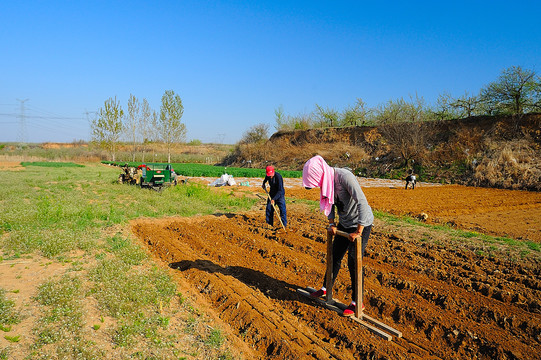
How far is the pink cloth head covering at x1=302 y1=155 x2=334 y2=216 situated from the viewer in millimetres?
3293

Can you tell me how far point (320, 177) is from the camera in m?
3.34

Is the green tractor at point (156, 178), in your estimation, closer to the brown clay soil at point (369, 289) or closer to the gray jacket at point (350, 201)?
the brown clay soil at point (369, 289)

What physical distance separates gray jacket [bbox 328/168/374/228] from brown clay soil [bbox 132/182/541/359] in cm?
117

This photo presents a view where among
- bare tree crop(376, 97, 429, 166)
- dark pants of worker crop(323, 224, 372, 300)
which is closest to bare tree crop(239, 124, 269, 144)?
bare tree crop(376, 97, 429, 166)

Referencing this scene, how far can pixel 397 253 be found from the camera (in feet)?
19.6

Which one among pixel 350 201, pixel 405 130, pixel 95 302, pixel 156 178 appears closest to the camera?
pixel 350 201

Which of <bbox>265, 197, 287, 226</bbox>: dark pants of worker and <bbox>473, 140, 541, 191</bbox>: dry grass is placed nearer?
<bbox>265, 197, 287, 226</bbox>: dark pants of worker

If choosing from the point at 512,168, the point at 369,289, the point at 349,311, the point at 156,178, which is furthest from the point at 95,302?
the point at 512,168

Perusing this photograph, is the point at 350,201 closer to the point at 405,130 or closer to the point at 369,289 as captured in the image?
the point at 369,289

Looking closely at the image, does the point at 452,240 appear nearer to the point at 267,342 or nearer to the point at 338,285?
the point at 338,285

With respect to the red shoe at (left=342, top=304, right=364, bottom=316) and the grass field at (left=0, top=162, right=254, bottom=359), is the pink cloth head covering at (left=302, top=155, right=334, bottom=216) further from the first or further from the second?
the grass field at (left=0, top=162, right=254, bottom=359)

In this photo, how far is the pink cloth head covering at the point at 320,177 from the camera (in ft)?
10.8

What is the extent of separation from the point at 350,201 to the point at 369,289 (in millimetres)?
1604

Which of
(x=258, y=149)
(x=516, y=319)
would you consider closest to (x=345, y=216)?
(x=516, y=319)
